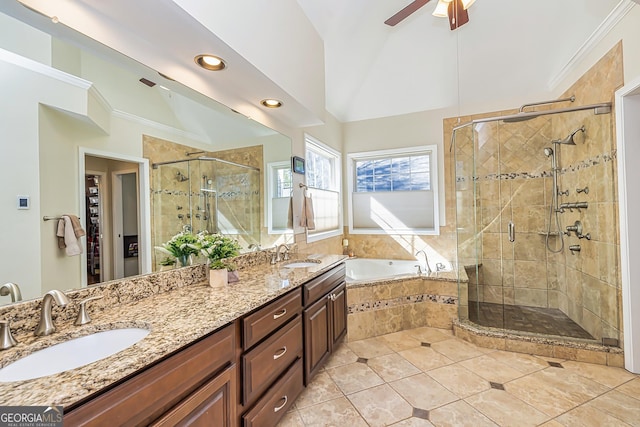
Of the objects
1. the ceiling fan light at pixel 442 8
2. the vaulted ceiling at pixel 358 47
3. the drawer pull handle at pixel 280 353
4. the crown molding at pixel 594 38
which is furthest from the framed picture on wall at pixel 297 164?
the crown molding at pixel 594 38

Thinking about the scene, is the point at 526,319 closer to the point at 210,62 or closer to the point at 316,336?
the point at 316,336

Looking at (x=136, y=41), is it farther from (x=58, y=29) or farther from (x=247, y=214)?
(x=247, y=214)

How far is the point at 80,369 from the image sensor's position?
2.44ft

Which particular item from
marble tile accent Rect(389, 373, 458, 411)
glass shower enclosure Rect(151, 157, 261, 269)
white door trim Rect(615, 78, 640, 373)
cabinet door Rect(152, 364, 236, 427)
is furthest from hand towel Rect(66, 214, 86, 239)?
white door trim Rect(615, 78, 640, 373)

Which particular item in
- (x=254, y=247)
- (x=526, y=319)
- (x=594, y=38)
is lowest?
(x=526, y=319)

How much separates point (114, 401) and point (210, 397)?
402 mm

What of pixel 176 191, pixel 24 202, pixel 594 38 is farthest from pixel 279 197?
pixel 594 38

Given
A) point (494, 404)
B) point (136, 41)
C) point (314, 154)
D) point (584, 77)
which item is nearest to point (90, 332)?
point (136, 41)

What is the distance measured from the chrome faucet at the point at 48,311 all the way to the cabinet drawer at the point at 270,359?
0.72m

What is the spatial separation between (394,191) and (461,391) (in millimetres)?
2688

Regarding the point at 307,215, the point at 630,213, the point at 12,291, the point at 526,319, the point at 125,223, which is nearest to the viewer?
the point at 12,291

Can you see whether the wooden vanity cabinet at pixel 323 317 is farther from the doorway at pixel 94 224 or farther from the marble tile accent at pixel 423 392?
the doorway at pixel 94 224

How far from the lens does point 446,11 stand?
2543mm

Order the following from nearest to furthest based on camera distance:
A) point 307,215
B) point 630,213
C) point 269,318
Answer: point 269,318
point 630,213
point 307,215
